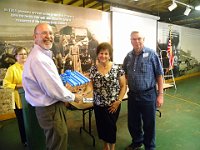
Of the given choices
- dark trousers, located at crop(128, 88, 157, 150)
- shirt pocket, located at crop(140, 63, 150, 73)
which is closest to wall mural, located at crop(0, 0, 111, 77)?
dark trousers, located at crop(128, 88, 157, 150)

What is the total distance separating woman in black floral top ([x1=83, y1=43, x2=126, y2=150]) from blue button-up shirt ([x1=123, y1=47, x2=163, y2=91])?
0.23 m

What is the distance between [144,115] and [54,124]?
47.9 inches

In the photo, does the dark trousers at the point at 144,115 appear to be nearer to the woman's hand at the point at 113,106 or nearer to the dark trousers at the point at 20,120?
the woman's hand at the point at 113,106

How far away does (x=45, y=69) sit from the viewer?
1.58m

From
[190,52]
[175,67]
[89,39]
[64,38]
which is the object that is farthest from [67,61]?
[190,52]

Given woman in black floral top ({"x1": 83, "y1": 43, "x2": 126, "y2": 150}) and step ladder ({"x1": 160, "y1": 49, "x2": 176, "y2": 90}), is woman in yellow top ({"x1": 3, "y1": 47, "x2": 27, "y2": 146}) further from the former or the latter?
step ladder ({"x1": 160, "y1": 49, "x2": 176, "y2": 90})

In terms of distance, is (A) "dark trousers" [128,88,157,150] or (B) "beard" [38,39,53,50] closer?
(B) "beard" [38,39,53,50]

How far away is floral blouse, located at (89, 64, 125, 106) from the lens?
2127 mm

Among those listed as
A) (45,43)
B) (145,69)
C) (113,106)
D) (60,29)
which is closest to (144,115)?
(113,106)

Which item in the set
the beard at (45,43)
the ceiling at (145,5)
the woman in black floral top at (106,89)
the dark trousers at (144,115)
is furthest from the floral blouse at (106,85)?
the ceiling at (145,5)

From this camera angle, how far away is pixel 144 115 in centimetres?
240

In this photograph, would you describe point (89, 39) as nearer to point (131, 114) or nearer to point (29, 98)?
point (131, 114)

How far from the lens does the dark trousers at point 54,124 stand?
1.72 metres

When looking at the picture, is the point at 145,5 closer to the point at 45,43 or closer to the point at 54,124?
the point at 45,43
